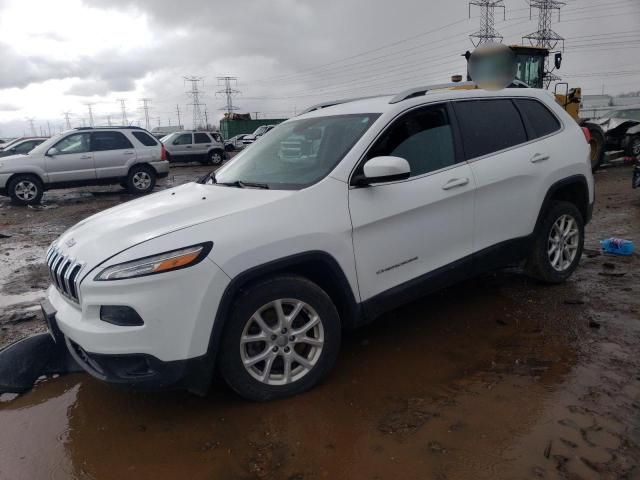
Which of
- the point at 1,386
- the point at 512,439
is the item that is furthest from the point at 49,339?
the point at 512,439

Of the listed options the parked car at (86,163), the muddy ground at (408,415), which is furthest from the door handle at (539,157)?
the parked car at (86,163)

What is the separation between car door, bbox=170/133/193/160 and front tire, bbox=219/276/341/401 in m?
21.4

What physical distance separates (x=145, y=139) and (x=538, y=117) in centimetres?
1162

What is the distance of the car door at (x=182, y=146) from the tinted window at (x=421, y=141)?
2081 centimetres

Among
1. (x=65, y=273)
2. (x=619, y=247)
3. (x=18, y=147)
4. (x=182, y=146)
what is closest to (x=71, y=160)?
(x=18, y=147)

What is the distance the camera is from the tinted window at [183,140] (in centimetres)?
2320

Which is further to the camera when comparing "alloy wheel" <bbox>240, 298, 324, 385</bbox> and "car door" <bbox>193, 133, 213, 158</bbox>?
"car door" <bbox>193, 133, 213, 158</bbox>

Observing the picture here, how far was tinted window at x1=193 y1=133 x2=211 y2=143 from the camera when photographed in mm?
23556

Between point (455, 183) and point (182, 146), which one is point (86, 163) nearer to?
point (182, 146)

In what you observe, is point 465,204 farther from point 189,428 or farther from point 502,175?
point 189,428

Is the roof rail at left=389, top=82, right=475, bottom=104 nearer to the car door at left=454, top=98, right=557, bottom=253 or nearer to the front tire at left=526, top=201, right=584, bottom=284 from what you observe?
the car door at left=454, top=98, right=557, bottom=253

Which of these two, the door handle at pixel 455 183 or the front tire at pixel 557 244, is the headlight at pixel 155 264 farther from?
the front tire at pixel 557 244

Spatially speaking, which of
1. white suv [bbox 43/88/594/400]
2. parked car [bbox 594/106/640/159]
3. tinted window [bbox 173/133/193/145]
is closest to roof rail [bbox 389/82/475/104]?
white suv [bbox 43/88/594/400]

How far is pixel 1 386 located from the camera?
338 centimetres
